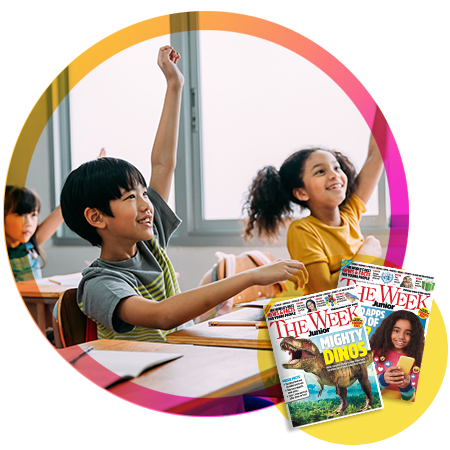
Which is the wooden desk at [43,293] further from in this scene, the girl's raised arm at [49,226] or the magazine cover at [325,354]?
the magazine cover at [325,354]

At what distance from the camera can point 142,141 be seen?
961 millimetres

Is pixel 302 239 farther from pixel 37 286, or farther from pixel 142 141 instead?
pixel 37 286

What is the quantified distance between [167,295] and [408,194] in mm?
520

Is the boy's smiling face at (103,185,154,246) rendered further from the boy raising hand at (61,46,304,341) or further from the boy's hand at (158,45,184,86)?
the boy's hand at (158,45,184,86)

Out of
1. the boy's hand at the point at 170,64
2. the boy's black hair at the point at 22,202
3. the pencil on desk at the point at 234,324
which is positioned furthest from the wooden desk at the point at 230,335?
the boy's hand at the point at 170,64

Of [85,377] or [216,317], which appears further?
[85,377]

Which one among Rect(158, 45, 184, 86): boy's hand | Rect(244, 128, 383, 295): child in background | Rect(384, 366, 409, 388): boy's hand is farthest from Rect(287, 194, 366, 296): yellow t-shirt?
Rect(158, 45, 184, 86): boy's hand

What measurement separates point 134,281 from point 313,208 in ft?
1.22

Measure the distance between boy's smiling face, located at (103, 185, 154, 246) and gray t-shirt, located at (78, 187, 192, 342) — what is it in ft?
0.05

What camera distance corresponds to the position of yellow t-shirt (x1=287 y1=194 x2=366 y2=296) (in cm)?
93

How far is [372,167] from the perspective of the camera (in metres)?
0.95

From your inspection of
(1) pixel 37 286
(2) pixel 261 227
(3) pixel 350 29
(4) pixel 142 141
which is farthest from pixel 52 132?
(3) pixel 350 29

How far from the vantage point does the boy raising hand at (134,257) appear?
35.6 inches

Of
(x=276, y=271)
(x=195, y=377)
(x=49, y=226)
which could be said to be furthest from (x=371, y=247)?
(x=49, y=226)
